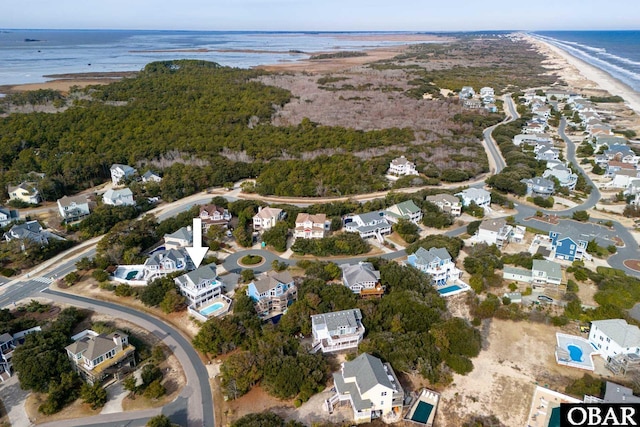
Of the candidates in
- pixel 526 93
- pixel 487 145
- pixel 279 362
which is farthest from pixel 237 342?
pixel 526 93

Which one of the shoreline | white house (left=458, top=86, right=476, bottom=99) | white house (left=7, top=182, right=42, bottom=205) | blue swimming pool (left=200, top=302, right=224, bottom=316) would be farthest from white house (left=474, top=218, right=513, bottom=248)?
the shoreline

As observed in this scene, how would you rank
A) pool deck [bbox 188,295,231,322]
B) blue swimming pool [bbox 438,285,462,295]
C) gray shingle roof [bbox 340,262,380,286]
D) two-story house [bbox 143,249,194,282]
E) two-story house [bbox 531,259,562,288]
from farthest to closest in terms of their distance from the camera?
two-story house [bbox 143,249,194,282]
two-story house [bbox 531,259,562,288]
blue swimming pool [bbox 438,285,462,295]
gray shingle roof [bbox 340,262,380,286]
pool deck [bbox 188,295,231,322]

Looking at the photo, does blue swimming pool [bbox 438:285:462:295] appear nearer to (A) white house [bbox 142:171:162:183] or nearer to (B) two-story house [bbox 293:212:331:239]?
(B) two-story house [bbox 293:212:331:239]

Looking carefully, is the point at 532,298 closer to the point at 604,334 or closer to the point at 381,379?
the point at 604,334

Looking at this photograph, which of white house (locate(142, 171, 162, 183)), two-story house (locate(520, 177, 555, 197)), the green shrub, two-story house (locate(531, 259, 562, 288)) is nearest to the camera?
two-story house (locate(531, 259, 562, 288))

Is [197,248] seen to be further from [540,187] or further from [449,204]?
[540,187]

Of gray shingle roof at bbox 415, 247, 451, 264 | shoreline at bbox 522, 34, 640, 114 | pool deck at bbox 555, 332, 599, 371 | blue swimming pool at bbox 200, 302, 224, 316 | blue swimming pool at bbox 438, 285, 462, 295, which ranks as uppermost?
shoreline at bbox 522, 34, 640, 114

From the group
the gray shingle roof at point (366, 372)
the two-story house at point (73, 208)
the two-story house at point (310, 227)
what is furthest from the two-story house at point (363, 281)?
the two-story house at point (73, 208)
